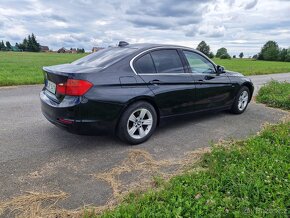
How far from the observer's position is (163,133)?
4.65 m

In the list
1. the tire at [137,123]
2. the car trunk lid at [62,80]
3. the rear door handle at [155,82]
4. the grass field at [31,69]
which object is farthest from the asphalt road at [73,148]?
the grass field at [31,69]

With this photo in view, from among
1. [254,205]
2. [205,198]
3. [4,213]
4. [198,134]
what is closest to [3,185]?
[4,213]

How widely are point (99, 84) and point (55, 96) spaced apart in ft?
2.35

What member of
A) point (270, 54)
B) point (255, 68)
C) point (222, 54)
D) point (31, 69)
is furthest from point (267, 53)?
point (31, 69)

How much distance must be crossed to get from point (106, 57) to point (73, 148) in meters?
1.51

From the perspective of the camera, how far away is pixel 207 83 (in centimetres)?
501

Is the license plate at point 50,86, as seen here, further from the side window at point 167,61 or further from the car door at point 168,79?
the side window at point 167,61

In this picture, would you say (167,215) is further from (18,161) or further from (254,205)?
(18,161)

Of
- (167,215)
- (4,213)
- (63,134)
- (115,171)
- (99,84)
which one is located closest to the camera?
(167,215)

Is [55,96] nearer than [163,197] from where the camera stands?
No

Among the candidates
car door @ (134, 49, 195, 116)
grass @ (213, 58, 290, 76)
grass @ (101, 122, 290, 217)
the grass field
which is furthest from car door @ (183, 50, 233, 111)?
grass @ (213, 58, 290, 76)

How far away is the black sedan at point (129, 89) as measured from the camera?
3.52 metres

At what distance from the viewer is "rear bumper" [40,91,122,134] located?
3.47m

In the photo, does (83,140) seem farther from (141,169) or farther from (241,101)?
(241,101)
